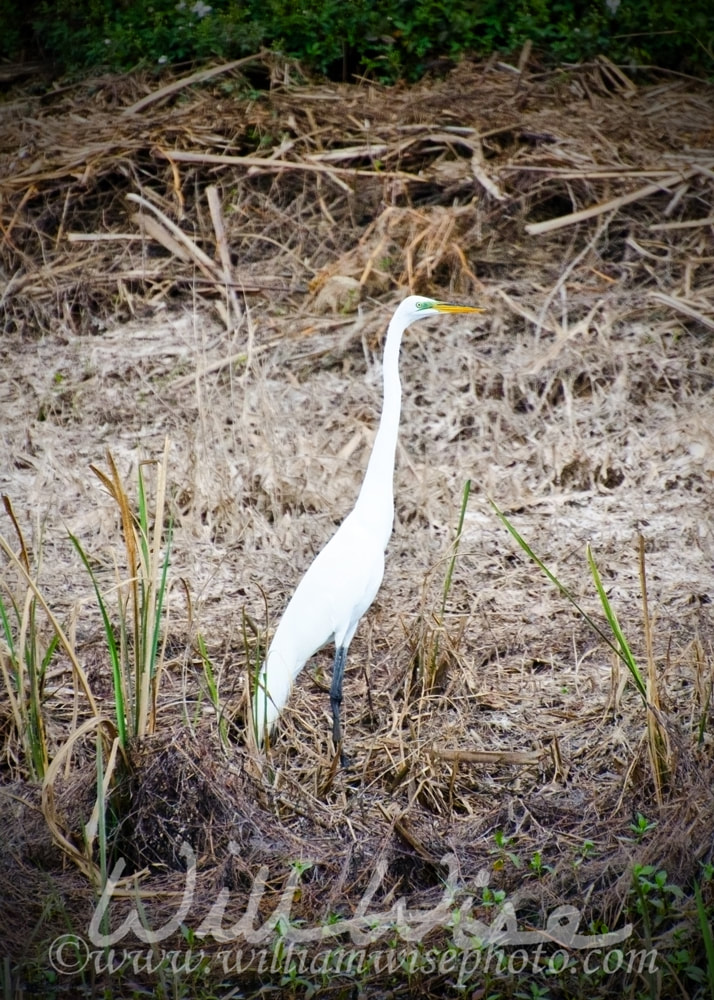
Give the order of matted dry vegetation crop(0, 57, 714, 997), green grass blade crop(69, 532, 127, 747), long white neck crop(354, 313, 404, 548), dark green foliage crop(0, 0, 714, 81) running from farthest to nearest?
1. dark green foliage crop(0, 0, 714, 81)
2. long white neck crop(354, 313, 404, 548)
3. matted dry vegetation crop(0, 57, 714, 997)
4. green grass blade crop(69, 532, 127, 747)

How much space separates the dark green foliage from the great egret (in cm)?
448

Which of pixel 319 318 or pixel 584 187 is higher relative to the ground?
pixel 584 187

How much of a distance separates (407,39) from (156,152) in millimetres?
1947

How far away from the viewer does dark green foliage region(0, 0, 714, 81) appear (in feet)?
22.1

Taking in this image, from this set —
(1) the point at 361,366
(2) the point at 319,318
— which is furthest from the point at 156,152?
(1) the point at 361,366

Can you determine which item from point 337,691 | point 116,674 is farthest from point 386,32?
point 116,674

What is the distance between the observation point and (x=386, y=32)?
7.04 meters

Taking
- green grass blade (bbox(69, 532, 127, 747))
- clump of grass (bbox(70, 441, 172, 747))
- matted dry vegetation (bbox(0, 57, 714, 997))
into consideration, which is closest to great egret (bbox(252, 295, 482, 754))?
matted dry vegetation (bbox(0, 57, 714, 997))

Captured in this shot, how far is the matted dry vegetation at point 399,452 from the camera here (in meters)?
2.62

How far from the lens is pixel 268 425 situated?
4887 mm

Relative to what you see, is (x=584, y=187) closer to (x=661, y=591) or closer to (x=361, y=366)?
(x=361, y=366)

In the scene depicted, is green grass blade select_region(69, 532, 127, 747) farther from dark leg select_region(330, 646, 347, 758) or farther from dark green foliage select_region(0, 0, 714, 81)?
dark green foliage select_region(0, 0, 714, 81)

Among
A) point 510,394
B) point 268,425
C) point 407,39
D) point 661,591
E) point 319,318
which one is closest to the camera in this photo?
point 661,591

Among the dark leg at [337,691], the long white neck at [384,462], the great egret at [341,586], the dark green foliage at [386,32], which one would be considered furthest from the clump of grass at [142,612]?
the dark green foliage at [386,32]
